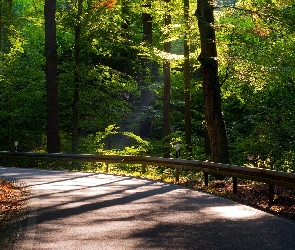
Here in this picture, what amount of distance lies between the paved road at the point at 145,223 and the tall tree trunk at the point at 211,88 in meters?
4.48

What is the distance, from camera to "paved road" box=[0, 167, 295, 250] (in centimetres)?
788

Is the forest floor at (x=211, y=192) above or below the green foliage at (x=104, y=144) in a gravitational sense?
below

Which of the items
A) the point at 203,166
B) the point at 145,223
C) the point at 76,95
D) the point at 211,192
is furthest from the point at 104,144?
the point at 145,223

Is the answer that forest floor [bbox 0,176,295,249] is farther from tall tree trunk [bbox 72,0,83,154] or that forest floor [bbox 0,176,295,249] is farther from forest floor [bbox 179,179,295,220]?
tall tree trunk [bbox 72,0,83,154]

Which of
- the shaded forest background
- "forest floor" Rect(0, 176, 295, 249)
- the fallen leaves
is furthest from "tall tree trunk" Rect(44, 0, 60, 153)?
"forest floor" Rect(0, 176, 295, 249)

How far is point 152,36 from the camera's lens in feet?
129

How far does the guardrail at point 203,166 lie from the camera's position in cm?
1179

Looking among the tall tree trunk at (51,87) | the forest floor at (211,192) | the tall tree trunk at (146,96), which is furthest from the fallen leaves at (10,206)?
the tall tree trunk at (146,96)

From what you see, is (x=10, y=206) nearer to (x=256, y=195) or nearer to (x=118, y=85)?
(x=256, y=195)

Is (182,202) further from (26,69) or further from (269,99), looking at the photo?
(26,69)

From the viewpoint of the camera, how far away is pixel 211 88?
1878 centimetres

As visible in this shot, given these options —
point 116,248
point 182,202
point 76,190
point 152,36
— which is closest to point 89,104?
point 152,36

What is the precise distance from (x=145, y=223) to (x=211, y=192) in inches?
219

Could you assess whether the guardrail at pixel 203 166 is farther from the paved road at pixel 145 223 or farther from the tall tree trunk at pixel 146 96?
the tall tree trunk at pixel 146 96
